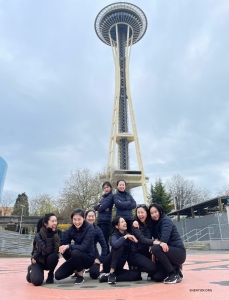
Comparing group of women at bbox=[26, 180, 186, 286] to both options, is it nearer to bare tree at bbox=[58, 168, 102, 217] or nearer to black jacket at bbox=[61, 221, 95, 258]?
black jacket at bbox=[61, 221, 95, 258]

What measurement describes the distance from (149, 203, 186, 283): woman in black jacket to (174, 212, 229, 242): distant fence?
32.5 ft

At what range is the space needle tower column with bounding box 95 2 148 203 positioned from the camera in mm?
48688

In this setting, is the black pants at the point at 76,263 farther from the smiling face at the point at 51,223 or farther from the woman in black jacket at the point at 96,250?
the smiling face at the point at 51,223

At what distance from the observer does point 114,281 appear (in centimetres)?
309

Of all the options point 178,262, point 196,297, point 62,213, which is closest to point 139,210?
point 178,262

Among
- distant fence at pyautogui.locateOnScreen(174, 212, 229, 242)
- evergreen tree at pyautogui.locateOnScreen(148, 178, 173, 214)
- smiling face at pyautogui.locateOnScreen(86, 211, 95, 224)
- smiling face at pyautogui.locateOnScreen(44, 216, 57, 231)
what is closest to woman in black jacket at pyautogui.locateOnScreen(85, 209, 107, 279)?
smiling face at pyautogui.locateOnScreen(86, 211, 95, 224)

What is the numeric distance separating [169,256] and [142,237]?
1.27ft

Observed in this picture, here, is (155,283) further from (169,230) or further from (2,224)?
(2,224)

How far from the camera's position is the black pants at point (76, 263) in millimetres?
3277

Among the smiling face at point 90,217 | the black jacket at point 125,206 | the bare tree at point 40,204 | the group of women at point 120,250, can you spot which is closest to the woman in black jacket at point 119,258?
the group of women at point 120,250

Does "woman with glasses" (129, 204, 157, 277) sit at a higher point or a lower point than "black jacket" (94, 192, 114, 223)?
lower

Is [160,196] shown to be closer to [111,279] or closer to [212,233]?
[212,233]

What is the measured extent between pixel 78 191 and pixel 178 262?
2068 centimetres

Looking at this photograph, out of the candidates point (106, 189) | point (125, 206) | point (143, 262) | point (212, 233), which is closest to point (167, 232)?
point (143, 262)
